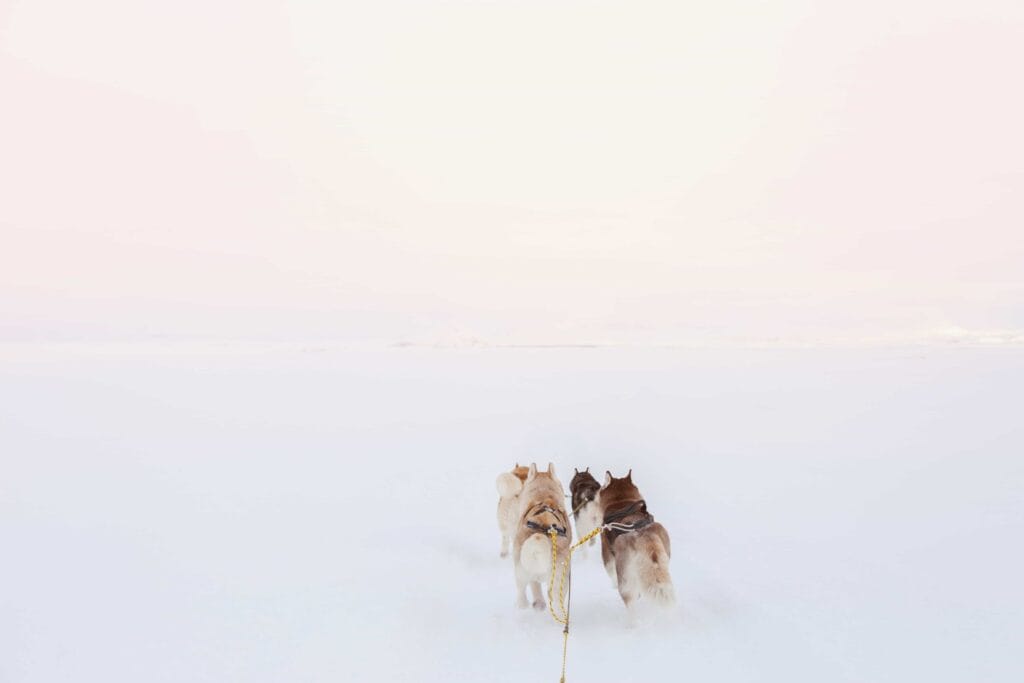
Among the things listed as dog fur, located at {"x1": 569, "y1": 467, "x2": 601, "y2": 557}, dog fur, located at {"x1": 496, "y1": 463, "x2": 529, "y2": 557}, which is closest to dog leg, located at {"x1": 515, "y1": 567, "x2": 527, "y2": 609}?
Answer: dog fur, located at {"x1": 496, "y1": 463, "x2": 529, "y2": 557}

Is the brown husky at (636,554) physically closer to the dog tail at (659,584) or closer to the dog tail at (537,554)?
the dog tail at (659,584)

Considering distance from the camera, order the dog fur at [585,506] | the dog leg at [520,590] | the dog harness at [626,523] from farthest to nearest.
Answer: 1. the dog fur at [585,506]
2. the dog leg at [520,590]
3. the dog harness at [626,523]

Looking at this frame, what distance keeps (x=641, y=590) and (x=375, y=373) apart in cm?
3836

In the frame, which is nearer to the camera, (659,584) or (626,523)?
(659,584)

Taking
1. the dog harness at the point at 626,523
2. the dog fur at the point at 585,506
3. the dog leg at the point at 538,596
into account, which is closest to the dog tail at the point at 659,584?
the dog harness at the point at 626,523

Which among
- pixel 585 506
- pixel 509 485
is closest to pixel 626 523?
pixel 585 506

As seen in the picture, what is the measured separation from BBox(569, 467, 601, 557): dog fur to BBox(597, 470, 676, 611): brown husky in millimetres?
1456

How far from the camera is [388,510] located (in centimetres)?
1134

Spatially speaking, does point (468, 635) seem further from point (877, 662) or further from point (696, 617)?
point (877, 662)

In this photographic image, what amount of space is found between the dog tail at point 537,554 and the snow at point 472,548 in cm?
55

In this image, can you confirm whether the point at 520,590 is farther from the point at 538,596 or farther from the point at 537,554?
the point at 537,554

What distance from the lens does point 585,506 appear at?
8.59m

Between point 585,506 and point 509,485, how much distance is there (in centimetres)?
95

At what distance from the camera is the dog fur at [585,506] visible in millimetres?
8445
